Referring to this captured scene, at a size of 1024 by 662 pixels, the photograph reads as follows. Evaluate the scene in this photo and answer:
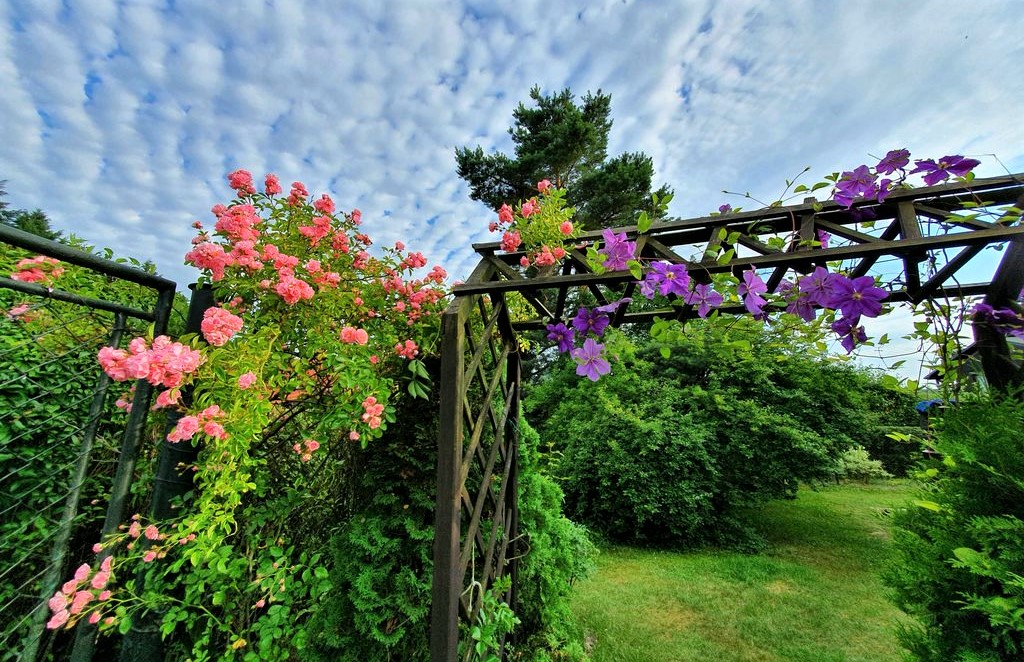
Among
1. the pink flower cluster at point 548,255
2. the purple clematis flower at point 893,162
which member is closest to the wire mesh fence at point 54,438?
the pink flower cluster at point 548,255

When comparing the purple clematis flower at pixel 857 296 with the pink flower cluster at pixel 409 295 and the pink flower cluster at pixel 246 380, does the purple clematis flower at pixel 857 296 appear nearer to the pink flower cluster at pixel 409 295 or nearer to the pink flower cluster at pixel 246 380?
the pink flower cluster at pixel 409 295

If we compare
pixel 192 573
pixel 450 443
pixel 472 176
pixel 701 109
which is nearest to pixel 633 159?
pixel 472 176

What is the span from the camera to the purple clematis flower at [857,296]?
1281 mm

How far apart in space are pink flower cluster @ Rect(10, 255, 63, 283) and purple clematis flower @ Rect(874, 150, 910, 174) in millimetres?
3029

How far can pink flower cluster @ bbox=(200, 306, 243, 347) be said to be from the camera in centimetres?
133

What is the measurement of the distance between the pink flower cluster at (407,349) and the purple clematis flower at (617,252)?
3.18 feet

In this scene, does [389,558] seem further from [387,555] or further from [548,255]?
[548,255]

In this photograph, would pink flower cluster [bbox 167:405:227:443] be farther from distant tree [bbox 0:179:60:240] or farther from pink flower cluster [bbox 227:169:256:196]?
distant tree [bbox 0:179:60:240]

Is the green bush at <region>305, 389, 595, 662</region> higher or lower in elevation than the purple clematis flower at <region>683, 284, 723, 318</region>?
lower

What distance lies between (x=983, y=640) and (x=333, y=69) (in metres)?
4.37

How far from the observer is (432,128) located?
412cm

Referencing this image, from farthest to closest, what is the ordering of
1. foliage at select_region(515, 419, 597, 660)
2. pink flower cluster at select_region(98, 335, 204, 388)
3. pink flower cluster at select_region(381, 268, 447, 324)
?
foliage at select_region(515, 419, 597, 660) → pink flower cluster at select_region(381, 268, 447, 324) → pink flower cluster at select_region(98, 335, 204, 388)

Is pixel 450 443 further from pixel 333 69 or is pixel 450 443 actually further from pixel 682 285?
pixel 333 69

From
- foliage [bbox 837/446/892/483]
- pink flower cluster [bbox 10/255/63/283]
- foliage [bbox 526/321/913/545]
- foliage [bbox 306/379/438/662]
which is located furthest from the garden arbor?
foliage [bbox 837/446/892/483]
